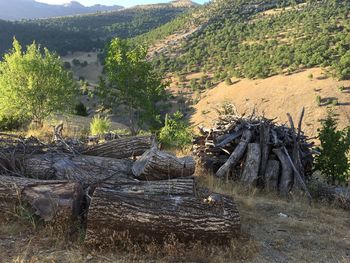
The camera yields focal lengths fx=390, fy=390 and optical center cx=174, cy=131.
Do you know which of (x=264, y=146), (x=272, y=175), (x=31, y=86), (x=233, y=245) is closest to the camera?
(x=233, y=245)

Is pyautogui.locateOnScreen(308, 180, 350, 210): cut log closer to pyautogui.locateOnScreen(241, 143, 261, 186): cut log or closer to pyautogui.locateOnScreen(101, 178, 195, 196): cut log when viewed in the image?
pyautogui.locateOnScreen(241, 143, 261, 186): cut log

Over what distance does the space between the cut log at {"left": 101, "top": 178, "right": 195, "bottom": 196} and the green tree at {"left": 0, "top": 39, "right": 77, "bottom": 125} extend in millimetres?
14424

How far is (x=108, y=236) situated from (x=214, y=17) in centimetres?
8557

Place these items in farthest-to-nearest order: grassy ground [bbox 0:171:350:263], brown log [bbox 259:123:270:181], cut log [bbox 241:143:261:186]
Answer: brown log [bbox 259:123:270:181], cut log [bbox 241:143:261:186], grassy ground [bbox 0:171:350:263]

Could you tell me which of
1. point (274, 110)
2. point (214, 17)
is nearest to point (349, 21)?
point (274, 110)

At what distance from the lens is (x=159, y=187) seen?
21.0ft

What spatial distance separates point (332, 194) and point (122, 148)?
204 inches

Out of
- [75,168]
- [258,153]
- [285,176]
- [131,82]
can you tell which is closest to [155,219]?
[75,168]

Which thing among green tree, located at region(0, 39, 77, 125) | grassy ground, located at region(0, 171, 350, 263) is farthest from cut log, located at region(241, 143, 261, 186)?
green tree, located at region(0, 39, 77, 125)

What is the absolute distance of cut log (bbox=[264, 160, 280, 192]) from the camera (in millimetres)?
9648

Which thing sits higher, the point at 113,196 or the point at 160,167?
the point at 113,196

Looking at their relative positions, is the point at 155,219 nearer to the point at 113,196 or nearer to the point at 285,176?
the point at 113,196

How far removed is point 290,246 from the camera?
20.3 ft

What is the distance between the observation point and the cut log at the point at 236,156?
978cm
